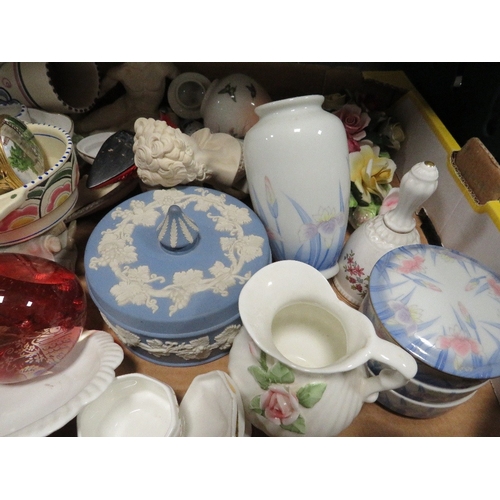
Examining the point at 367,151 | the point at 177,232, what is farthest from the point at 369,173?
the point at 177,232

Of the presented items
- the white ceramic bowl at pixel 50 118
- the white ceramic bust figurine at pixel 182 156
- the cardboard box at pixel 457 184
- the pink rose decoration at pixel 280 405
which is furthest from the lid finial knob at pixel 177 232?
the cardboard box at pixel 457 184

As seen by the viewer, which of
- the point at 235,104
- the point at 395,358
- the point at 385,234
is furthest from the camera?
the point at 235,104

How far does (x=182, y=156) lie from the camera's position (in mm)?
597

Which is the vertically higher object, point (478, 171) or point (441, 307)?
point (478, 171)

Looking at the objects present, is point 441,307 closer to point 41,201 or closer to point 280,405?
point 280,405

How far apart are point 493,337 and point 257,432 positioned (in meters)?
0.33

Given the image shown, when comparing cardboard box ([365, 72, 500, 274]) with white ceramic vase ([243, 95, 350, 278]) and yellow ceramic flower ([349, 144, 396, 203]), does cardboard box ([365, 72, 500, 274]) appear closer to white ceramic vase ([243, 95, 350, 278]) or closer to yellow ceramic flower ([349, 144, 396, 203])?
yellow ceramic flower ([349, 144, 396, 203])

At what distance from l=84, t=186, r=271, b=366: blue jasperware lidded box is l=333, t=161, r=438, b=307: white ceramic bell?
0.16 meters

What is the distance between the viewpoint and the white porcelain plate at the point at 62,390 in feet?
1.31

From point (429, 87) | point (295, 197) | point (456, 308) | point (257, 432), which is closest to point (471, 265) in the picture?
point (456, 308)

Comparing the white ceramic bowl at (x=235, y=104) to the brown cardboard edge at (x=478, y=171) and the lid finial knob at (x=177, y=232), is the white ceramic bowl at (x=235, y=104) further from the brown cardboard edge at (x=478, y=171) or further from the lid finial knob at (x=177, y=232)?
the brown cardboard edge at (x=478, y=171)

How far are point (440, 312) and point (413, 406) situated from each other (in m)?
0.14

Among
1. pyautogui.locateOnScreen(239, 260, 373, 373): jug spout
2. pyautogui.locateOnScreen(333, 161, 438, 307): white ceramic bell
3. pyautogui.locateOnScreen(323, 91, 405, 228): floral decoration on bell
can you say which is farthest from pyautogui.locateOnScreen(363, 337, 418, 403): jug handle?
pyautogui.locateOnScreen(323, 91, 405, 228): floral decoration on bell

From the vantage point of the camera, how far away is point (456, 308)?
0.48 m
